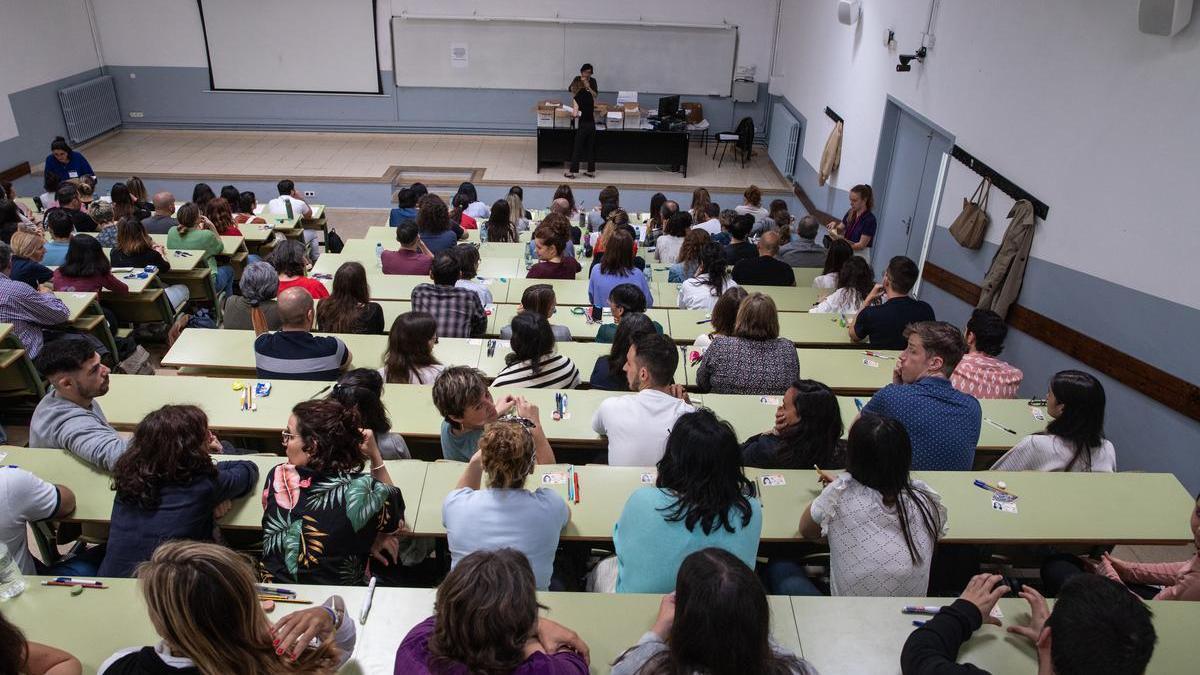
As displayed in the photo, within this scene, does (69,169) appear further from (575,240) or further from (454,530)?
(454,530)

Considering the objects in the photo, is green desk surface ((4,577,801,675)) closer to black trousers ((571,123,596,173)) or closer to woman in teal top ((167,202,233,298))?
woman in teal top ((167,202,233,298))

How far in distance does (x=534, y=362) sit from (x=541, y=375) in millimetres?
83

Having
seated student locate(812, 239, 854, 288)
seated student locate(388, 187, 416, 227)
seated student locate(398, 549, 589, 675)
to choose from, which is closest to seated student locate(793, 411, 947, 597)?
seated student locate(398, 549, 589, 675)

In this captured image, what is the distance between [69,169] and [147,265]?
487 cm

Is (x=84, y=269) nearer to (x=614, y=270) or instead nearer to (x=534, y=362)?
(x=534, y=362)

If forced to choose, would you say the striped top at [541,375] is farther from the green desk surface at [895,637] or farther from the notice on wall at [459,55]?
the notice on wall at [459,55]

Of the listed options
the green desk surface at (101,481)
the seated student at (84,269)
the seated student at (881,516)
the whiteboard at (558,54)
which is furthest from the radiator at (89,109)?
the seated student at (881,516)

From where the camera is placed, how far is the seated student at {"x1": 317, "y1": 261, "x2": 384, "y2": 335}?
450cm

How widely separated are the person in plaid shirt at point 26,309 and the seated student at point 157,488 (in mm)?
2748

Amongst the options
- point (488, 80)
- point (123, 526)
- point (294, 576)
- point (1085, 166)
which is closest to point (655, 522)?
point (294, 576)

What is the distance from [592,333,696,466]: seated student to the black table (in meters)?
8.90

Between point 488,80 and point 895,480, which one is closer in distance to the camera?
point 895,480

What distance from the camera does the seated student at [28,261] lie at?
5.05 m

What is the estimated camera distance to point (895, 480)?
2.39 meters
